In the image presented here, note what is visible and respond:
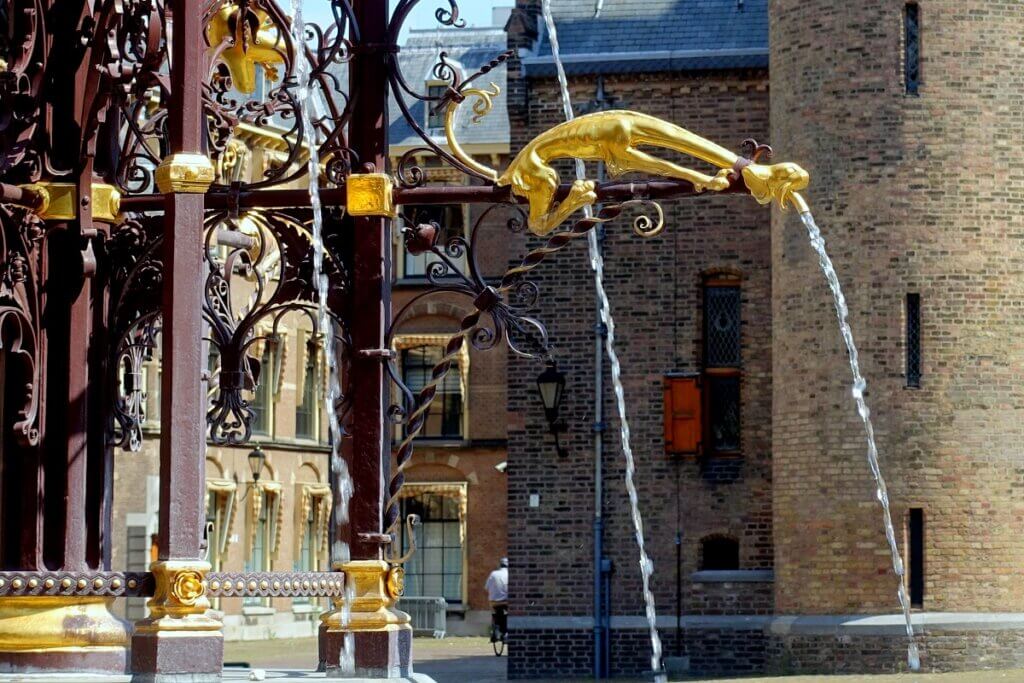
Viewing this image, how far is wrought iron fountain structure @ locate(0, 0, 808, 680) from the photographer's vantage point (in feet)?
28.7

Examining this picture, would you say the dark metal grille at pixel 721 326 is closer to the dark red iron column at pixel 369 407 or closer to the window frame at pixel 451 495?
the dark red iron column at pixel 369 407

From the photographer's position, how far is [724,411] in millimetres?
27172

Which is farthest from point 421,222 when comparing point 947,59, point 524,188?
point 947,59

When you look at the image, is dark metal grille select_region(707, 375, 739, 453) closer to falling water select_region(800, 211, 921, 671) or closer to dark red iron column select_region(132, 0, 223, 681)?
falling water select_region(800, 211, 921, 671)

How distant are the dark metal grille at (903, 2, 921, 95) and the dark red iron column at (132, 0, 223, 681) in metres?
17.0

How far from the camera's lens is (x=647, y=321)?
88.9ft

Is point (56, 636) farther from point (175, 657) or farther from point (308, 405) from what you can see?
point (308, 405)

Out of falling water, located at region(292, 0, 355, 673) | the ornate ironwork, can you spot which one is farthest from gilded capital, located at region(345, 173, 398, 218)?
the ornate ironwork

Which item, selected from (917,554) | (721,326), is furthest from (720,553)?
(917,554)

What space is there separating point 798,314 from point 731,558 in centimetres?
358

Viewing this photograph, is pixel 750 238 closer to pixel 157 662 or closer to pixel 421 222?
pixel 421 222

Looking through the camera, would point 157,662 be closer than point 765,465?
Yes

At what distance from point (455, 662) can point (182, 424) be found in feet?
83.4

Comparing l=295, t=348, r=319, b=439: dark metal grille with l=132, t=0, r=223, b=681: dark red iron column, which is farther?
l=295, t=348, r=319, b=439: dark metal grille
